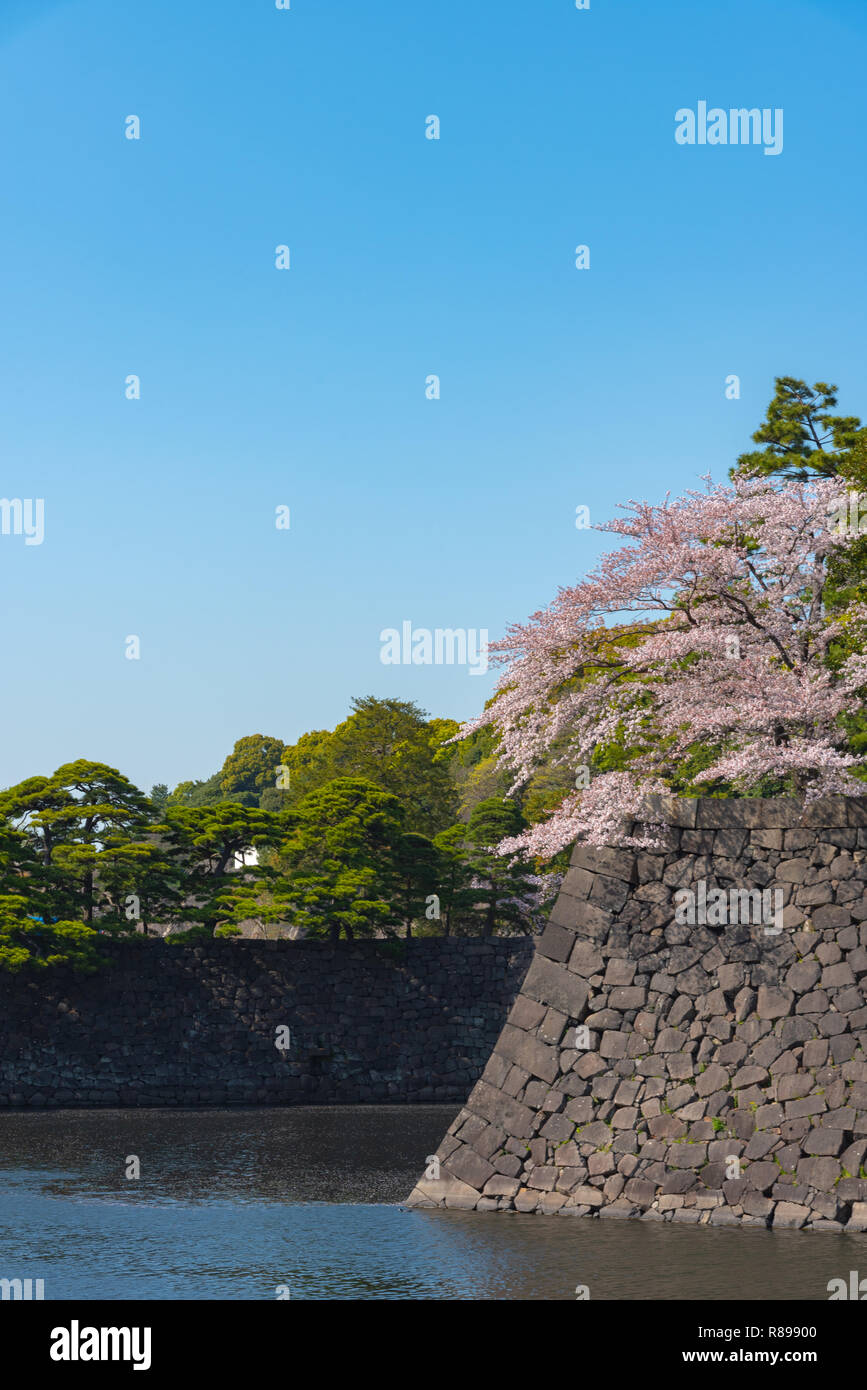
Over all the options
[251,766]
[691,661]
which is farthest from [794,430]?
[251,766]

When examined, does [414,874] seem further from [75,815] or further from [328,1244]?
[328,1244]

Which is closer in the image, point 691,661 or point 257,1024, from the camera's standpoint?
point 691,661

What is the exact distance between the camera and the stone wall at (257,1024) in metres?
27.8

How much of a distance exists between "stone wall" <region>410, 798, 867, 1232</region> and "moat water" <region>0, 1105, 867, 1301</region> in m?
0.46

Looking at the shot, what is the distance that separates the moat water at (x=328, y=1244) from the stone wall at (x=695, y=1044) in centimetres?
46

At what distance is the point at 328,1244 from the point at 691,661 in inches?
306

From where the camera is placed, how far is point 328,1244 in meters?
12.0

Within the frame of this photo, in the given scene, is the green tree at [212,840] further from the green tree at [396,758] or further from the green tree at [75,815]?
the green tree at [396,758]

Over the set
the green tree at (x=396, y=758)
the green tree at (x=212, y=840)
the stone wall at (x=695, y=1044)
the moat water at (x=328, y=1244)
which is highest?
the green tree at (x=396, y=758)

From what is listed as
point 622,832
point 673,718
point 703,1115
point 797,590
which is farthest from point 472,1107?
point 797,590

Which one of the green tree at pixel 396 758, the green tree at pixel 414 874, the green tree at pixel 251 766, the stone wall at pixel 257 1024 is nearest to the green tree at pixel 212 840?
the stone wall at pixel 257 1024
